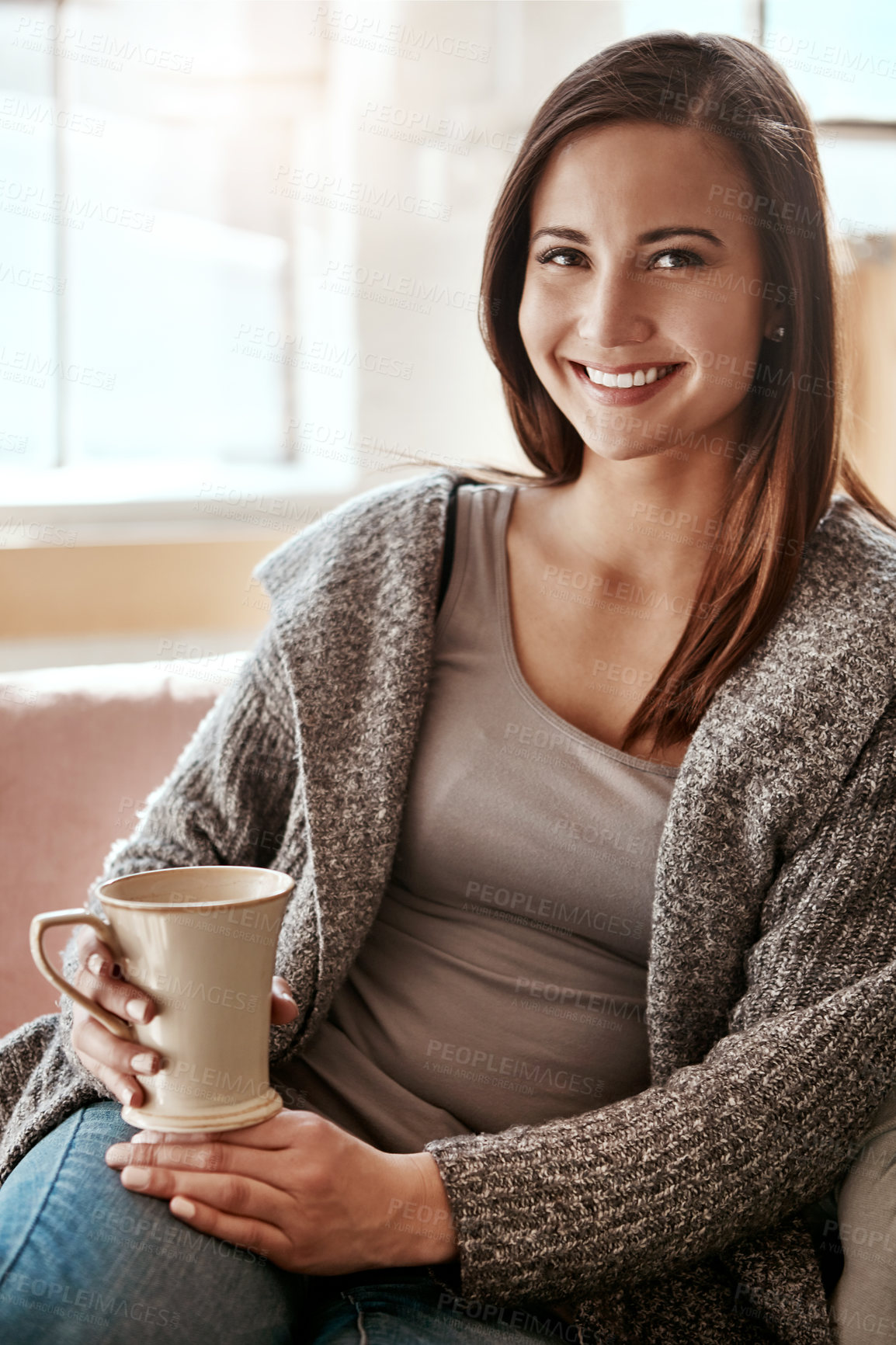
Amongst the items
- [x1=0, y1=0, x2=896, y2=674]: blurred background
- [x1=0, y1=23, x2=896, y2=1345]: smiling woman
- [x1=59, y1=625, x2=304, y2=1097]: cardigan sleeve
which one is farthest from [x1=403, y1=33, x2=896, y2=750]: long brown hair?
[x1=0, y1=0, x2=896, y2=674]: blurred background

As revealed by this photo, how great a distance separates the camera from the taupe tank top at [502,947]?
41.2 inches

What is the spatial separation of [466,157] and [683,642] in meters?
1.51

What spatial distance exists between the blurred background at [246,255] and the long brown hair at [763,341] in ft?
3.39

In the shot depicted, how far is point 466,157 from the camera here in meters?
2.29

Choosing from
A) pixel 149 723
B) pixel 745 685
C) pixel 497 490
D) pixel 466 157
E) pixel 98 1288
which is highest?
→ pixel 466 157

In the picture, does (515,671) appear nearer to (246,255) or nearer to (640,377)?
(640,377)

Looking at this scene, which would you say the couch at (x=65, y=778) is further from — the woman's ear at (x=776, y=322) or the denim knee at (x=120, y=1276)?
the woman's ear at (x=776, y=322)

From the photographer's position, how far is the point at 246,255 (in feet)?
8.11

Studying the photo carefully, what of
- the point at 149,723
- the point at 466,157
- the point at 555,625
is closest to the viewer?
the point at 555,625

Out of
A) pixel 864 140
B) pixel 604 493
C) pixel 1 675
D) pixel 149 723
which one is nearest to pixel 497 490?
pixel 604 493

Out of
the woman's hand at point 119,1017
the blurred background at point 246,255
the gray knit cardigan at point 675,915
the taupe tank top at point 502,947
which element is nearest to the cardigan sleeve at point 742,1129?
the gray knit cardigan at point 675,915

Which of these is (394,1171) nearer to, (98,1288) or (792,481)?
(98,1288)

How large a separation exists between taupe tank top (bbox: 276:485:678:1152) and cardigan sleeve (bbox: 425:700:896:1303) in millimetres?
103

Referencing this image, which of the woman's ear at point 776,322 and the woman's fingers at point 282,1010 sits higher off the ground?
the woman's ear at point 776,322
